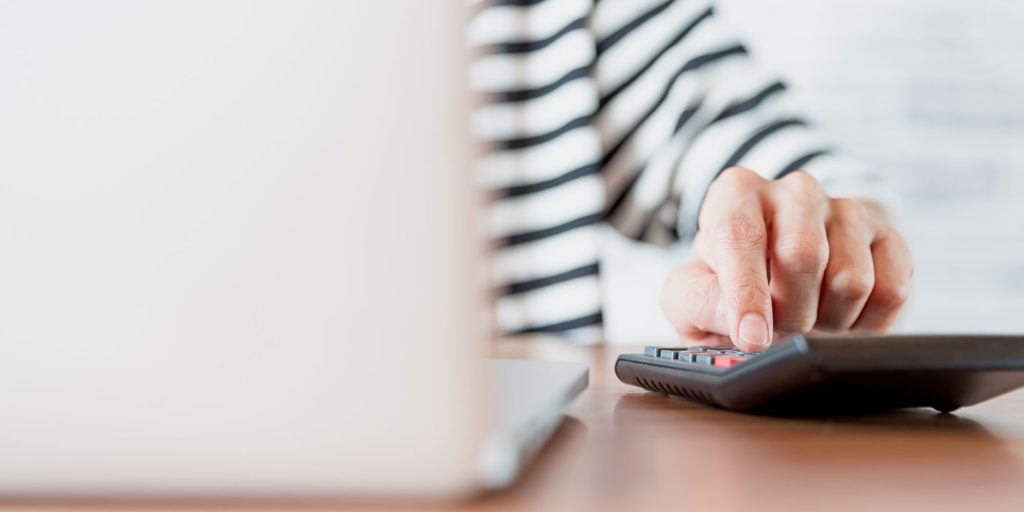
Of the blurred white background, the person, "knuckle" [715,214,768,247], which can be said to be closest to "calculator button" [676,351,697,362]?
"knuckle" [715,214,768,247]

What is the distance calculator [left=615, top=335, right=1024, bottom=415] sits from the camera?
0.21 meters

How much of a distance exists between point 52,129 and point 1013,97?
1.72 metres

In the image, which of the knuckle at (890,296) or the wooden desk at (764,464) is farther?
the knuckle at (890,296)

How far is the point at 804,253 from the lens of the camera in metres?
0.40

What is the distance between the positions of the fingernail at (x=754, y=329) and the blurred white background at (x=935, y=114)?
1.07 metres

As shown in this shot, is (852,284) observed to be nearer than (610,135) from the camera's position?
Yes

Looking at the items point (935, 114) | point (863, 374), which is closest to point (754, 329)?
point (863, 374)

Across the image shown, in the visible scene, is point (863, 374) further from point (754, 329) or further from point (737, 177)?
point (737, 177)

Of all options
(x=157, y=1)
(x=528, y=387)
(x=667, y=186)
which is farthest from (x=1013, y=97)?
(x=157, y=1)

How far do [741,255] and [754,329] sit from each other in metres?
0.05

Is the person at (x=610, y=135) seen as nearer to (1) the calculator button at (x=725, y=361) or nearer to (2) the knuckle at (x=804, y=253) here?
(2) the knuckle at (x=804, y=253)

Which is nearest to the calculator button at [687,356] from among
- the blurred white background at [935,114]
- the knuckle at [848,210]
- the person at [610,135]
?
the knuckle at [848,210]

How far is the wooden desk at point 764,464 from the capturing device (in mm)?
142

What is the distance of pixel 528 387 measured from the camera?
0.70 feet
